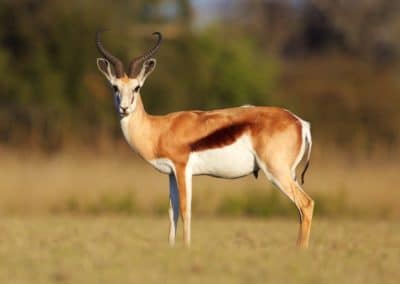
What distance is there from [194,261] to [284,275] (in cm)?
89

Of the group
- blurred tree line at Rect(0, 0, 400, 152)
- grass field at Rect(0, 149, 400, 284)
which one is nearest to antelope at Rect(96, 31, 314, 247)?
grass field at Rect(0, 149, 400, 284)

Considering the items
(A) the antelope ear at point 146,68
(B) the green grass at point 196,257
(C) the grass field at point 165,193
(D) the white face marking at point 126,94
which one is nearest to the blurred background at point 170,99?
(C) the grass field at point 165,193

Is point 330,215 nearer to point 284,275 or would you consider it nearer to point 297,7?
point 284,275

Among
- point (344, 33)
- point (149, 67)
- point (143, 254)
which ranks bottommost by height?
point (344, 33)

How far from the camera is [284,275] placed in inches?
342

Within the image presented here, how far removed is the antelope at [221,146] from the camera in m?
11.6

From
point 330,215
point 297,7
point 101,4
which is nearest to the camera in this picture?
point 330,215

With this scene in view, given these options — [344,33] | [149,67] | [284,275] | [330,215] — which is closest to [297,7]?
[344,33]

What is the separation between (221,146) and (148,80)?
2039 centimetres

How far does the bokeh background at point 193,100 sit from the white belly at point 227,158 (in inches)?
34.2

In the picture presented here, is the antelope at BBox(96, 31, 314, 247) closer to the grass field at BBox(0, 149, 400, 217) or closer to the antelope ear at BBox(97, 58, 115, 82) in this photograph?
the antelope ear at BBox(97, 58, 115, 82)

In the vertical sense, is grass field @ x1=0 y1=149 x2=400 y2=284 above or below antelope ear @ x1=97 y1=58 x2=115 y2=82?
below

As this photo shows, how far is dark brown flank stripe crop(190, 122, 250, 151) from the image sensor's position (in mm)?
11672

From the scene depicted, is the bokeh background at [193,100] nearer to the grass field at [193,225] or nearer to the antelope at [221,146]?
the grass field at [193,225]
